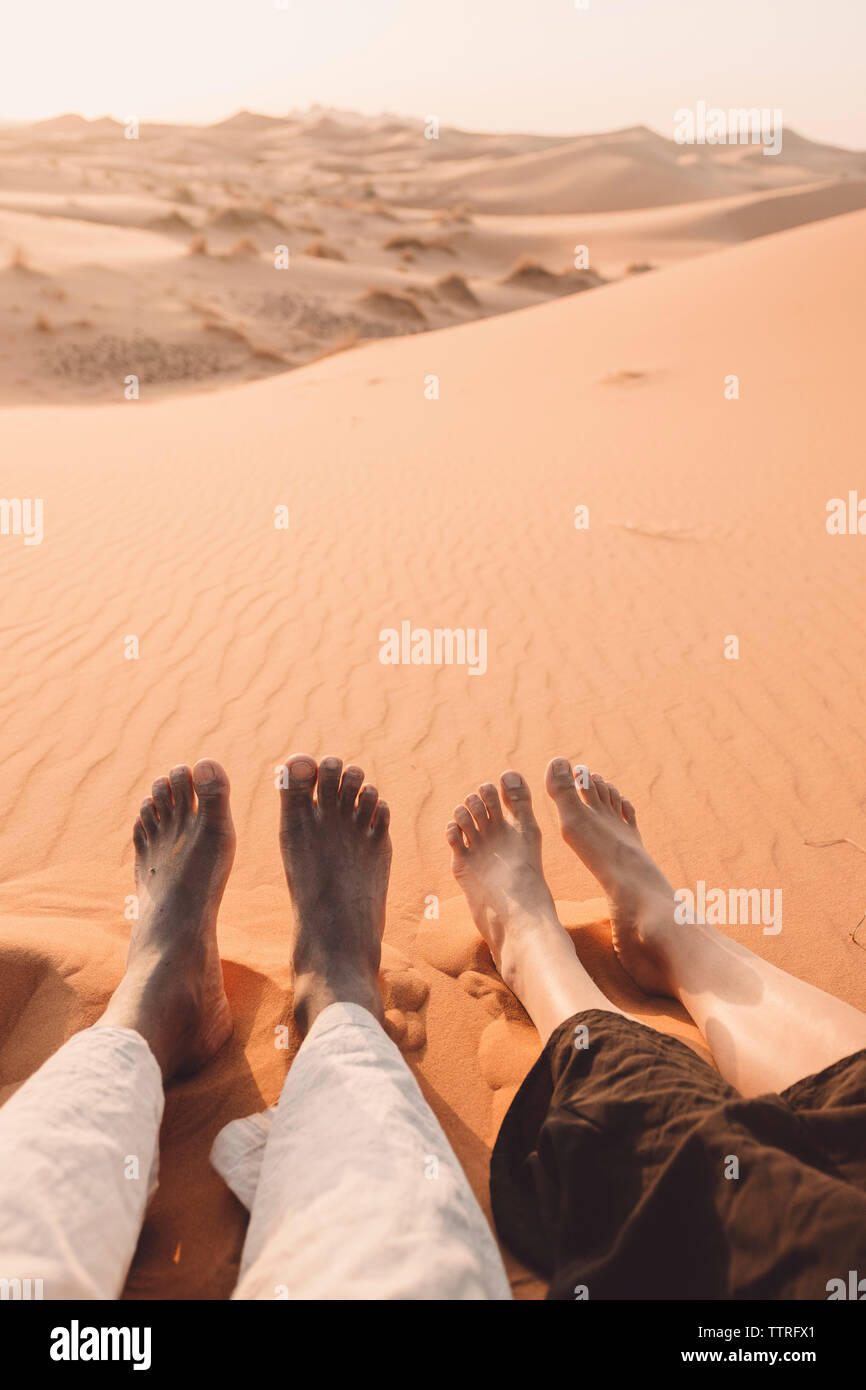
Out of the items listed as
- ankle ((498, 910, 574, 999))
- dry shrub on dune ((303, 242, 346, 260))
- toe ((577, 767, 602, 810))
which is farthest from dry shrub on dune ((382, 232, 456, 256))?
ankle ((498, 910, 574, 999))

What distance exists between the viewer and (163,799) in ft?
8.79

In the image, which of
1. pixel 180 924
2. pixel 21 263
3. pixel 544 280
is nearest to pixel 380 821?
pixel 180 924

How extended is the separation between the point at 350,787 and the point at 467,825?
407 millimetres

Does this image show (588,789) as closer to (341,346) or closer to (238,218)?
(341,346)

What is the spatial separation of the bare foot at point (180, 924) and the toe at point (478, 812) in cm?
79

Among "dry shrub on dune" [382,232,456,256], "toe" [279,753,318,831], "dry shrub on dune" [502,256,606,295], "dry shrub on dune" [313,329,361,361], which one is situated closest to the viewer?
"toe" [279,753,318,831]

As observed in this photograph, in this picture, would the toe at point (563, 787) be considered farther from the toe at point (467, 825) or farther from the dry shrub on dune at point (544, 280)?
the dry shrub on dune at point (544, 280)

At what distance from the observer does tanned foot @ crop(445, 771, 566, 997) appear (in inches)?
93.5

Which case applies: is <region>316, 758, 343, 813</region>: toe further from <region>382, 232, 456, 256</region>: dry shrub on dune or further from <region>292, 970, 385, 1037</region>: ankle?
<region>382, 232, 456, 256</region>: dry shrub on dune

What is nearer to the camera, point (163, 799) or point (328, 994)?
point (328, 994)

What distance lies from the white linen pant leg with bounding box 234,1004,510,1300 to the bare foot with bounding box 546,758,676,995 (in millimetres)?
925

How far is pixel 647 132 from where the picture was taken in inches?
2790

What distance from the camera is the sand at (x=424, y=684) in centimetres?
223
